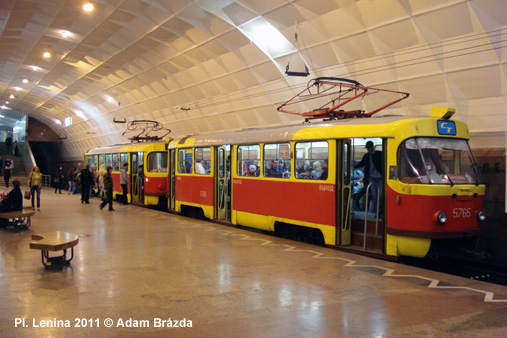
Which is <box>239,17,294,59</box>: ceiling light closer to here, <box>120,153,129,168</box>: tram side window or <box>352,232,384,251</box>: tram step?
<box>120,153,129,168</box>: tram side window

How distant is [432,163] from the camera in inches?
334

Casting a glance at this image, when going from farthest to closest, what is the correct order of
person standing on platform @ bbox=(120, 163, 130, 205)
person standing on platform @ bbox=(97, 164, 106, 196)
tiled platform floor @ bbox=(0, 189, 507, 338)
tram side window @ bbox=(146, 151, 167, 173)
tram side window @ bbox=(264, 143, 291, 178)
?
person standing on platform @ bbox=(97, 164, 106, 196) → person standing on platform @ bbox=(120, 163, 130, 205) → tram side window @ bbox=(146, 151, 167, 173) → tram side window @ bbox=(264, 143, 291, 178) → tiled platform floor @ bbox=(0, 189, 507, 338)

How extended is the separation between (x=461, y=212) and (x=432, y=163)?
1026 millimetres

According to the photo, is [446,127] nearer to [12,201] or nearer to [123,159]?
[12,201]

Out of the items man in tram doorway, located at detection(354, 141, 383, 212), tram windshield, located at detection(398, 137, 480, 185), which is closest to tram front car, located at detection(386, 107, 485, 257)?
tram windshield, located at detection(398, 137, 480, 185)

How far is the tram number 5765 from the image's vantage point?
8280 millimetres

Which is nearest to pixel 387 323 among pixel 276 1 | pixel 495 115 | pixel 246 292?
pixel 246 292

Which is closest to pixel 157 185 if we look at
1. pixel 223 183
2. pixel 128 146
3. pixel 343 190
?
pixel 128 146

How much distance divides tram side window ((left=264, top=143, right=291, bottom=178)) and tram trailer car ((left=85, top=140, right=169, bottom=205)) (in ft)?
27.7

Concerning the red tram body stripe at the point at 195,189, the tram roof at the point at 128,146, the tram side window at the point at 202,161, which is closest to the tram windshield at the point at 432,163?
the red tram body stripe at the point at 195,189

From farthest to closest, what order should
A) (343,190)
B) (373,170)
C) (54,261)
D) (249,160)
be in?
1. (249,160)
2. (373,170)
3. (343,190)
4. (54,261)

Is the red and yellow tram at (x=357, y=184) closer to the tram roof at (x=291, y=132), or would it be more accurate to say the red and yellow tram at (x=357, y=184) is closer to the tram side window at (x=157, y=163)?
the tram roof at (x=291, y=132)

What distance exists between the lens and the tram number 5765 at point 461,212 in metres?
8.28

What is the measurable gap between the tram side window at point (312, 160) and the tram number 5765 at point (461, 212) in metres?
2.59
